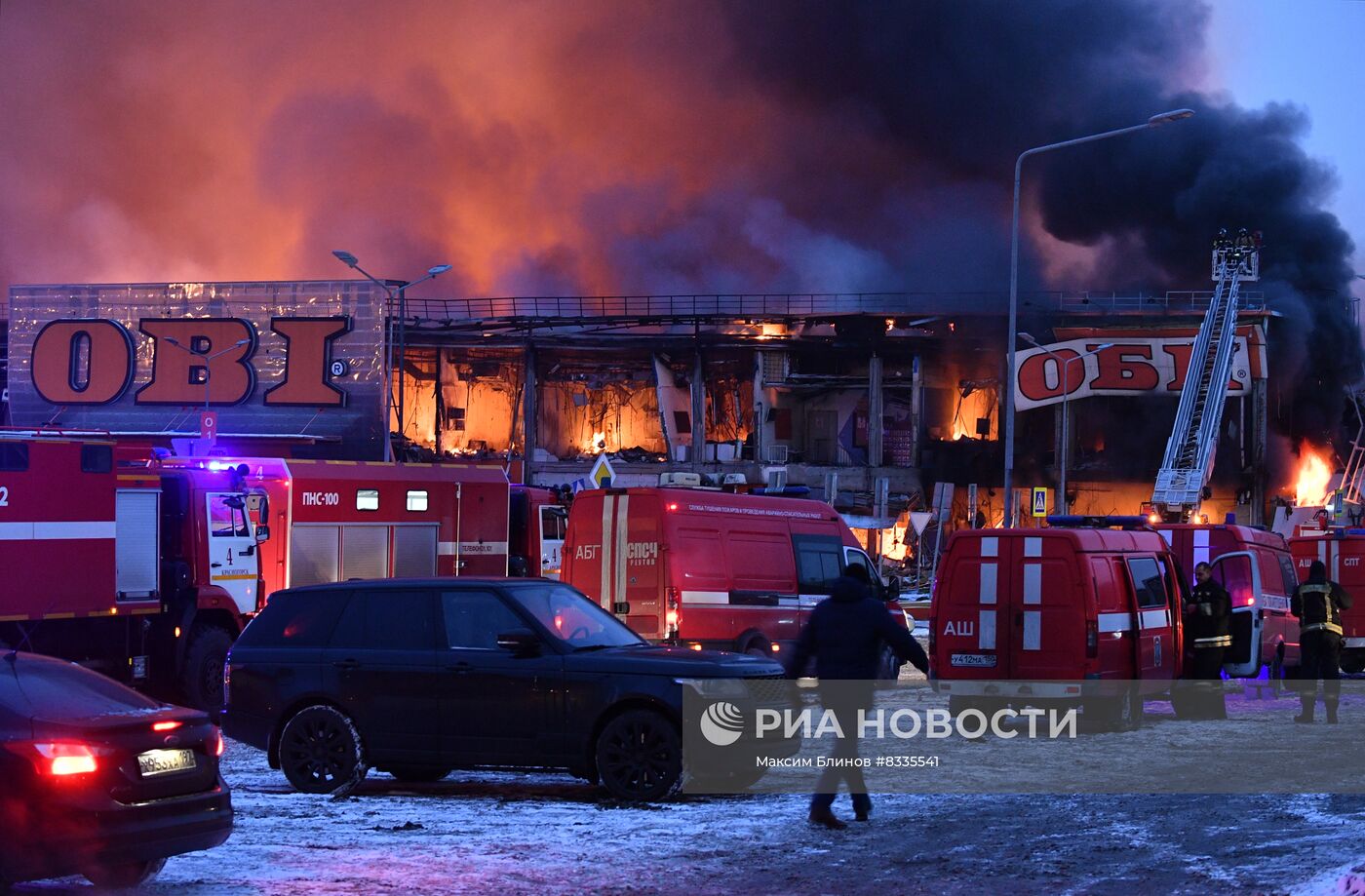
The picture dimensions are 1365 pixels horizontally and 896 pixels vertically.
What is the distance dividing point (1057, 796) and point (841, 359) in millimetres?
53596

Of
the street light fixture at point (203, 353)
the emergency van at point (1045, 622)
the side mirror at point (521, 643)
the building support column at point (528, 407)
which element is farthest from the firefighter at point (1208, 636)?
the building support column at point (528, 407)

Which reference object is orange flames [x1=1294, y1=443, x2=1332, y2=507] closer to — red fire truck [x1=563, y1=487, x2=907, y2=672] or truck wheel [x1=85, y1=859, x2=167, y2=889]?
red fire truck [x1=563, y1=487, x2=907, y2=672]

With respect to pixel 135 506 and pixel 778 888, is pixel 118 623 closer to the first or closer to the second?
pixel 135 506

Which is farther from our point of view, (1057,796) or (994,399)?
(994,399)

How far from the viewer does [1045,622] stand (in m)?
15.5

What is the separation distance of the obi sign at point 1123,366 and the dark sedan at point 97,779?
51082 mm

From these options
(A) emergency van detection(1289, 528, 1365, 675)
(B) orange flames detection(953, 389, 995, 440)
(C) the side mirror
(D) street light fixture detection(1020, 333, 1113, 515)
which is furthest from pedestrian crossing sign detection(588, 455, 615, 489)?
(B) orange flames detection(953, 389, 995, 440)

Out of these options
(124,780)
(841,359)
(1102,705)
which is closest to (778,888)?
(124,780)

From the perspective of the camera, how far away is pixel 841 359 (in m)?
64.3

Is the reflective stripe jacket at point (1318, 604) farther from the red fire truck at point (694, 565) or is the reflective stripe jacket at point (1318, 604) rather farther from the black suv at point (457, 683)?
the black suv at point (457, 683)

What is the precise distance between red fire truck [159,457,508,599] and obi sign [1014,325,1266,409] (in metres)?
35.2

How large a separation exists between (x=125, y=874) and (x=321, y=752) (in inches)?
143

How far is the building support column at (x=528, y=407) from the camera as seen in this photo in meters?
64.9

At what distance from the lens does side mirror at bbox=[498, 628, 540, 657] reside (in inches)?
434
